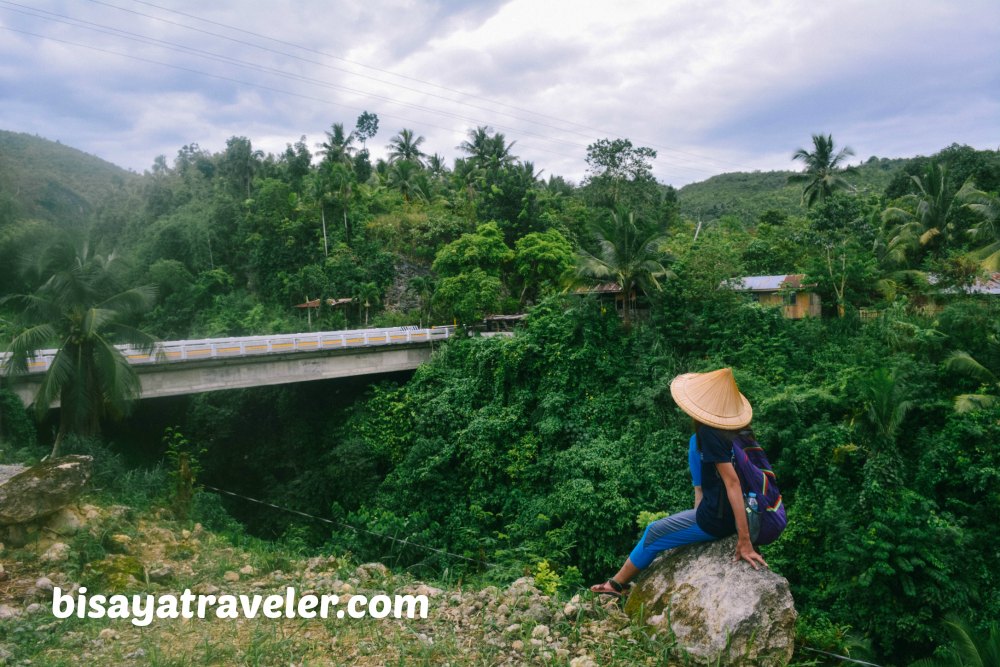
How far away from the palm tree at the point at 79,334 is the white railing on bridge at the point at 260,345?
113 cm

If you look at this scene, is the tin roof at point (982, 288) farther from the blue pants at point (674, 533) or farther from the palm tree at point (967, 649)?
Result: the blue pants at point (674, 533)

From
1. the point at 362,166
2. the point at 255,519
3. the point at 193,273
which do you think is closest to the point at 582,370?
the point at 255,519

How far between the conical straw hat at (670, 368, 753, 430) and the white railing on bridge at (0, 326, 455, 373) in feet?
46.6

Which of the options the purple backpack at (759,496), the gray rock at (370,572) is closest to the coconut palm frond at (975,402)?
the purple backpack at (759,496)

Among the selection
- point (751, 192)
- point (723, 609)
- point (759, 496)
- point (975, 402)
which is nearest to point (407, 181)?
point (975, 402)

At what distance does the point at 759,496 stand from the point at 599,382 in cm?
1166

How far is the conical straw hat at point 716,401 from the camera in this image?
4.36m

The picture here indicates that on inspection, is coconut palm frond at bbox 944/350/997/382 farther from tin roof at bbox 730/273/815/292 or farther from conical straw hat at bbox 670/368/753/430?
conical straw hat at bbox 670/368/753/430

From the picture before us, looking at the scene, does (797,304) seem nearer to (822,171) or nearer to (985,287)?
(985,287)

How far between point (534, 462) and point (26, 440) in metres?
12.0

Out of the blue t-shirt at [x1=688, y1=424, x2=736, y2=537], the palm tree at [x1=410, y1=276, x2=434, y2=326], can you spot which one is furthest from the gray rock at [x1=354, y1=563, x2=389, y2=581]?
the palm tree at [x1=410, y1=276, x2=434, y2=326]

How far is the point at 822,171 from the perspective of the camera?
25.2m

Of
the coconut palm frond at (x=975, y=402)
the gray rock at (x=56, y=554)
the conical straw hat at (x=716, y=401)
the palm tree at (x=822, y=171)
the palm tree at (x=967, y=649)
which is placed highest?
the palm tree at (x=822, y=171)

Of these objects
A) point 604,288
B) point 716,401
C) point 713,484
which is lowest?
point 713,484
